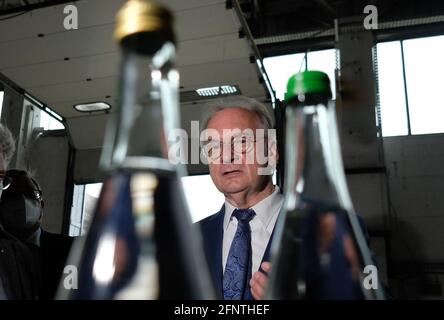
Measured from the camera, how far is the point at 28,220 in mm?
367

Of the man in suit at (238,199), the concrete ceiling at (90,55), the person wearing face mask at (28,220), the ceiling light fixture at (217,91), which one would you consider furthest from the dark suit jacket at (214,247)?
the ceiling light fixture at (217,91)

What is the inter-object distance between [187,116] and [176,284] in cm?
275

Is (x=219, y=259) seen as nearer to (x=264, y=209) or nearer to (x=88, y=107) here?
(x=264, y=209)

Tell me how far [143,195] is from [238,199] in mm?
406

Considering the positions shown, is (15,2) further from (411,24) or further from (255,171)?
(255,171)

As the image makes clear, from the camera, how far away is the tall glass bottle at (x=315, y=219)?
0.61 ft

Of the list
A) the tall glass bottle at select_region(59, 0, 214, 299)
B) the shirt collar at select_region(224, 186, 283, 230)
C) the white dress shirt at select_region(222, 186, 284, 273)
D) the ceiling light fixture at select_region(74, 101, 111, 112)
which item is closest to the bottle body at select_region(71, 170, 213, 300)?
the tall glass bottle at select_region(59, 0, 214, 299)

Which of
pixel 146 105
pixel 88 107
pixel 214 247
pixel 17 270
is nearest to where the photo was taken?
pixel 146 105

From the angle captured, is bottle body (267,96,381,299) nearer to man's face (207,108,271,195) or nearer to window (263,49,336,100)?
window (263,49,336,100)

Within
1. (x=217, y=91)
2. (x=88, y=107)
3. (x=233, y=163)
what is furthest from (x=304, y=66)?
(x=217, y=91)

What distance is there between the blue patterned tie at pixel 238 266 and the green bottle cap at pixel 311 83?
217 mm

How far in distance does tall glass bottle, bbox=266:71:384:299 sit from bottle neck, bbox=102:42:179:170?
0.17 ft

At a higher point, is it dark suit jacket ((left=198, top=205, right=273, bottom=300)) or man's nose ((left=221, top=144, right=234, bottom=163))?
man's nose ((left=221, top=144, right=234, bottom=163))

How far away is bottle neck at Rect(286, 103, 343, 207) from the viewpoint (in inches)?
7.4
